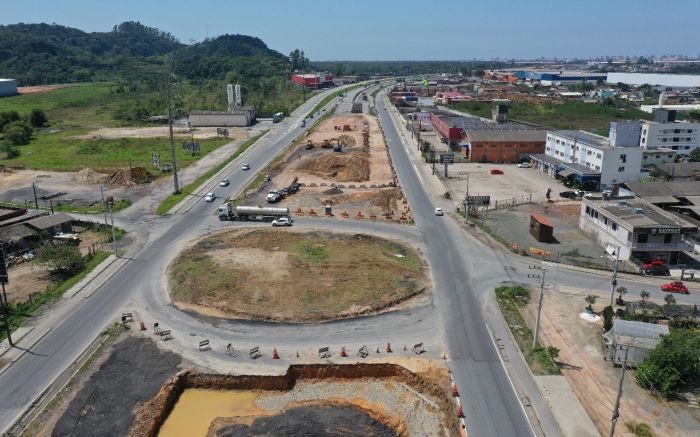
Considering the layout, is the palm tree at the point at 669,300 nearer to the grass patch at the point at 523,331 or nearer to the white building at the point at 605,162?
the grass patch at the point at 523,331

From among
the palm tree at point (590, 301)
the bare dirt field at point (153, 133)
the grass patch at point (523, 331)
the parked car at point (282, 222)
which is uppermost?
the bare dirt field at point (153, 133)

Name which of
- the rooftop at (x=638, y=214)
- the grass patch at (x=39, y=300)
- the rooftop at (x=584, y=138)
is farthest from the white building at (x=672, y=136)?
the grass patch at (x=39, y=300)

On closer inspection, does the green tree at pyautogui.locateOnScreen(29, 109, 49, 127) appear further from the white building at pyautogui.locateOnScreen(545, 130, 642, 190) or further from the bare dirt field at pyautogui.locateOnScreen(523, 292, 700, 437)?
the bare dirt field at pyautogui.locateOnScreen(523, 292, 700, 437)

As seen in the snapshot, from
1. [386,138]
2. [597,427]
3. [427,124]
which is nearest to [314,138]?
[386,138]

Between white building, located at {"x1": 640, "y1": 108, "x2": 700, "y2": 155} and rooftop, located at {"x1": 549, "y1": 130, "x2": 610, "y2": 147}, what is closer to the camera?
rooftop, located at {"x1": 549, "y1": 130, "x2": 610, "y2": 147}

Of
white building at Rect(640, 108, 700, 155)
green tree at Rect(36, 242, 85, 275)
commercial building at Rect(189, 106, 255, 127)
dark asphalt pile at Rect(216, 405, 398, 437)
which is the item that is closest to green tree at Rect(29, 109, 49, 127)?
commercial building at Rect(189, 106, 255, 127)

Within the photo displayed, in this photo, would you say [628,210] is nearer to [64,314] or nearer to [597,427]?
[597,427]

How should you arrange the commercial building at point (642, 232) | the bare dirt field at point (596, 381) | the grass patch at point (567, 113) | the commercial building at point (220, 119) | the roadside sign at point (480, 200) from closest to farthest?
the bare dirt field at point (596, 381)
the commercial building at point (642, 232)
the roadside sign at point (480, 200)
the commercial building at point (220, 119)
the grass patch at point (567, 113)
